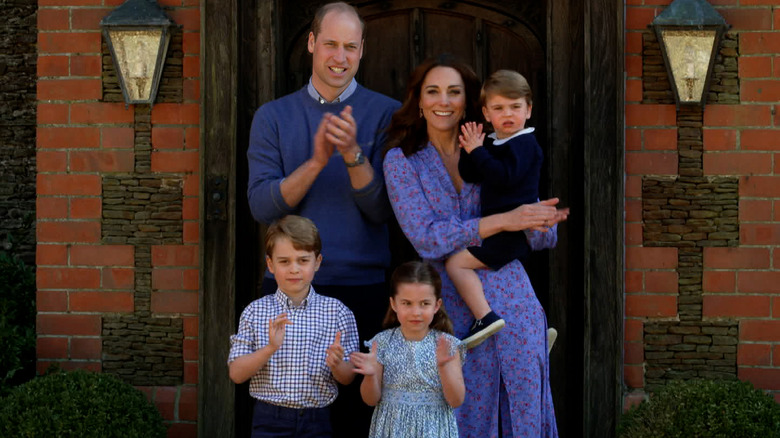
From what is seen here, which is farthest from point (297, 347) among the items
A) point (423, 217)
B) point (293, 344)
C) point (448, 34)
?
point (448, 34)

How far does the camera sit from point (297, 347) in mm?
3285

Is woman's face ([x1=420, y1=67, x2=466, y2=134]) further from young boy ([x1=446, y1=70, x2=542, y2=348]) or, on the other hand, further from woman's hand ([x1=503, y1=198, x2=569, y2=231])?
woman's hand ([x1=503, y1=198, x2=569, y2=231])

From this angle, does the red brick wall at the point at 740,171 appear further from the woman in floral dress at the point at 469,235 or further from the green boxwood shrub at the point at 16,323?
the green boxwood shrub at the point at 16,323

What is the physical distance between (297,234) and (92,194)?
157cm

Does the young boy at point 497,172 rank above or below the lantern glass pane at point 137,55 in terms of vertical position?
below

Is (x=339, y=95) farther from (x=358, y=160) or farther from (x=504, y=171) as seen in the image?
(x=504, y=171)

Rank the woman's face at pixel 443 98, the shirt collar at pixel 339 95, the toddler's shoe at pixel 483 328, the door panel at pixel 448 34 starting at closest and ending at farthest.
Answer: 1. the toddler's shoe at pixel 483 328
2. the woman's face at pixel 443 98
3. the shirt collar at pixel 339 95
4. the door panel at pixel 448 34

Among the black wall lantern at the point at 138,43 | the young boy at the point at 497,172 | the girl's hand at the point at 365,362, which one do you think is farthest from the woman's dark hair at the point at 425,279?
the black wall lantern at the point at 138,43

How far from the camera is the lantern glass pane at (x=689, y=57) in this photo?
4.14 m

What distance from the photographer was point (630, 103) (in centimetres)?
424

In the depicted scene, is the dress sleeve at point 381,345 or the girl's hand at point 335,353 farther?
the dress sleeve at point 381,345

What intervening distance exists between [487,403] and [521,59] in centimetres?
183

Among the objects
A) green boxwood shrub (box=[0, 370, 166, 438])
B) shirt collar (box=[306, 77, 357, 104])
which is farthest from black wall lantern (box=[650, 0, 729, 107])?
green boxwood shrub (box=[0, 370, 166, 438])

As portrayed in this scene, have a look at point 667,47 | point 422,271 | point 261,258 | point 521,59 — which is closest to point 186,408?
point 261,258
